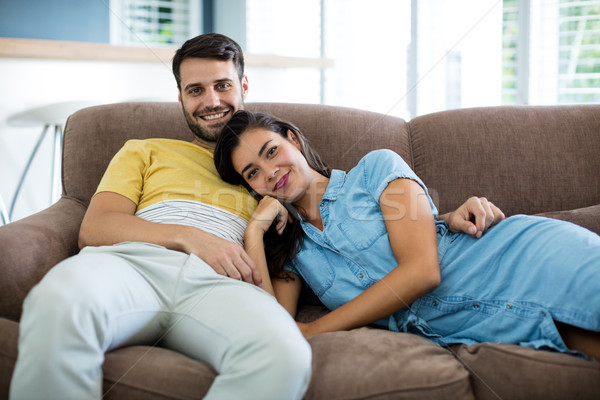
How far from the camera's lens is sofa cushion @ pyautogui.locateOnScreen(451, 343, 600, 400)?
0.93m

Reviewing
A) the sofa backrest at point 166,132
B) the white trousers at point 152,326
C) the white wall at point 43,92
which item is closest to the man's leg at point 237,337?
the white trousers at point 152,326

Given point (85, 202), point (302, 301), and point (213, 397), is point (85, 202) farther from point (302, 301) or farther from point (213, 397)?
point (213, 397)

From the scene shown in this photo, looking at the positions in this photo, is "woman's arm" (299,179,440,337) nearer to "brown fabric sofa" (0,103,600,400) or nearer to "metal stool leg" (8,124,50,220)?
"brown fabric sofa" (0,103,600,400)

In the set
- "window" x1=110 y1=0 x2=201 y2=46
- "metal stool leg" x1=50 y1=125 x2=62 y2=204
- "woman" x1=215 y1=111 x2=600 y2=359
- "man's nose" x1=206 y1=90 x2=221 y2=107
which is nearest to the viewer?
"woman" x1=215 y1=111 x2=600 y2=359

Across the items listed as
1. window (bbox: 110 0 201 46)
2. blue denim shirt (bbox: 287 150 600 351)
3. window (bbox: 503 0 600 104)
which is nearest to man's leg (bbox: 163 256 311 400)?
blue denim shirt (bbox: 287 150 600 351)

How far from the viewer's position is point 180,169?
1.42 meters

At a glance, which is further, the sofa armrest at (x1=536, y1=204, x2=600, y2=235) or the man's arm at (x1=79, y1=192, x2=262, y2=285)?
the sofa armrest at (x1=536, y1=204, x2=600, y2=235)

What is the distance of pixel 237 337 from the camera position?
0.92 m

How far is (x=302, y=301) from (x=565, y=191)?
861 mm

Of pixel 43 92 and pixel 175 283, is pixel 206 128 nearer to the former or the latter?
pixel 175 283

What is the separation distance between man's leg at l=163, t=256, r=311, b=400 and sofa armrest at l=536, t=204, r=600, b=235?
86cm

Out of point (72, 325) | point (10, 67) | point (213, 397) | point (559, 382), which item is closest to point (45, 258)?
point (72, 325)

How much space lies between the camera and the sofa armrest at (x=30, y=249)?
1148 millimetres

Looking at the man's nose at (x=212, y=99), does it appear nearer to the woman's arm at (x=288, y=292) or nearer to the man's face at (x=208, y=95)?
the man's face at (x=208, y=95)
